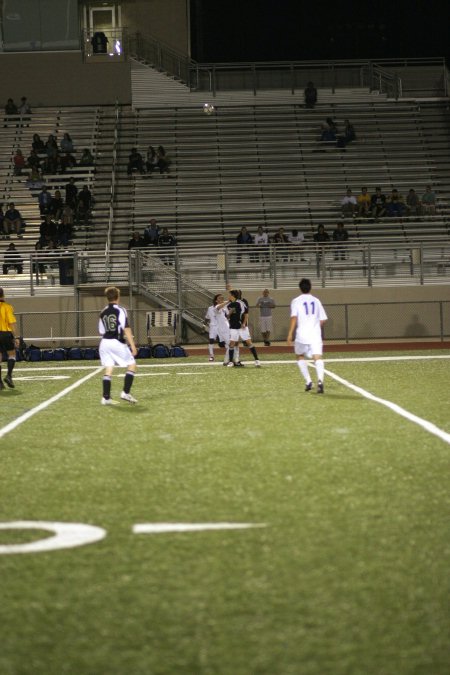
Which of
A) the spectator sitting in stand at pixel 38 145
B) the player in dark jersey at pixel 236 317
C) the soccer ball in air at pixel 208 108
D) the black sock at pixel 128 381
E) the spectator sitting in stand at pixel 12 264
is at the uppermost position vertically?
the soccer ball in air at pixel 208 108

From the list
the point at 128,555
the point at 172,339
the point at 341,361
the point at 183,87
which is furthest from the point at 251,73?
the point at 128,555

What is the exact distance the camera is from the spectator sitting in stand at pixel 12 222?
3381 cm

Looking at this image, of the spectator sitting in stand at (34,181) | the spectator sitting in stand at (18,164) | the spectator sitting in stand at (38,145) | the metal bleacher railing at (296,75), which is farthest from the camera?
the metal bleacher railing at (296,75)

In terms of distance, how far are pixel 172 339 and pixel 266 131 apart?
1472 cm

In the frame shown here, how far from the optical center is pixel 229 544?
545cm

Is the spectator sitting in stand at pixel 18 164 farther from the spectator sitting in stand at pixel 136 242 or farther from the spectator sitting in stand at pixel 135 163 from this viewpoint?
the spectator sitting in stand at pixel 136 242

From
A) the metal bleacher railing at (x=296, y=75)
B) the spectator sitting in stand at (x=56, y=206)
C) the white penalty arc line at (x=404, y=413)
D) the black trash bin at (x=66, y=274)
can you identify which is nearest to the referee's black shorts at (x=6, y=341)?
the white penalty arc line at (x=404, y=413)

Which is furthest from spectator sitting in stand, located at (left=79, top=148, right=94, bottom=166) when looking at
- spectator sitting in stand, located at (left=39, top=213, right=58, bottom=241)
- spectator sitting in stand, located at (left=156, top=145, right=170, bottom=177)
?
spectator sitting in stand, located at (left=39, top=213, right=58, bottom=241)

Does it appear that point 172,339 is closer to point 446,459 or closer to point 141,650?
point 446,459

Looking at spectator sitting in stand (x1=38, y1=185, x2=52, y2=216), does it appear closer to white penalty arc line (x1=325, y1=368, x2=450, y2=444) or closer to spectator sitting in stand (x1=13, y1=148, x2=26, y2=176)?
spectator sitting in stand (x1=13, y1=148, x2=26, y2=176)

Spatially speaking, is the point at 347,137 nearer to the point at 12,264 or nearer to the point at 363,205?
the point at 363,205

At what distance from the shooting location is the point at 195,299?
30.9m

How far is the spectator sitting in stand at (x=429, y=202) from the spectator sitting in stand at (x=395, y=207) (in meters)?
0.82

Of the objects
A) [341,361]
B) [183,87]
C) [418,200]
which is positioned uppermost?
[183,87]
